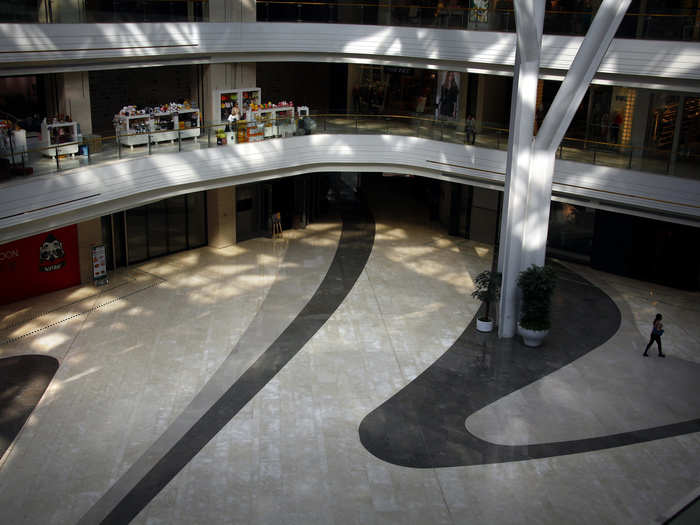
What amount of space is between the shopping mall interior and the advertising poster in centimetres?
13

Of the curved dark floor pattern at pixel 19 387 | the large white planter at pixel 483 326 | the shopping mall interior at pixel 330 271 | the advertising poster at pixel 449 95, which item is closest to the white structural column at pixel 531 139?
the shopping mall interior at pixel 330 271

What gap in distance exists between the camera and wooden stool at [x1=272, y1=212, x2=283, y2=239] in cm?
3178

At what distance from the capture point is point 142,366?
68.0ft

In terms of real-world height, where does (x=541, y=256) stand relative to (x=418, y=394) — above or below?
above

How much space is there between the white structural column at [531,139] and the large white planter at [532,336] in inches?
29.3

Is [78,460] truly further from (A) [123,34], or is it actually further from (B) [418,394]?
(A) [123,34]

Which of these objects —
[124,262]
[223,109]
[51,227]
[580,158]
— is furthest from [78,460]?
[580,158]

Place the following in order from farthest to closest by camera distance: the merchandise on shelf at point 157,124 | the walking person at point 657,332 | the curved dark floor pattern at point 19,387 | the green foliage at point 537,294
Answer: the merchandise on shelf at point 157,124, the green foliage at point 537,294, the walking person at point 657,332, the curved dark floor pattern at point 19,387

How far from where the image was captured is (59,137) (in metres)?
21.7

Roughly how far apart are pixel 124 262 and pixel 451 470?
15808mm

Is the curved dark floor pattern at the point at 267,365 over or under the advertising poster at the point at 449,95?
under

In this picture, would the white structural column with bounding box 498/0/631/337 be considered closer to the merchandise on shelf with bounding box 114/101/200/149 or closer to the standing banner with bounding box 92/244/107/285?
the merchandise on shelf with bounding box 114/101/200/149

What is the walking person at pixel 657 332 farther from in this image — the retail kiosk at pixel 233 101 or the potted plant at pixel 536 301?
the retail kiosk at pixel 233 101

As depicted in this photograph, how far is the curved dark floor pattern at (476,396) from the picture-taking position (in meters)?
17.4
